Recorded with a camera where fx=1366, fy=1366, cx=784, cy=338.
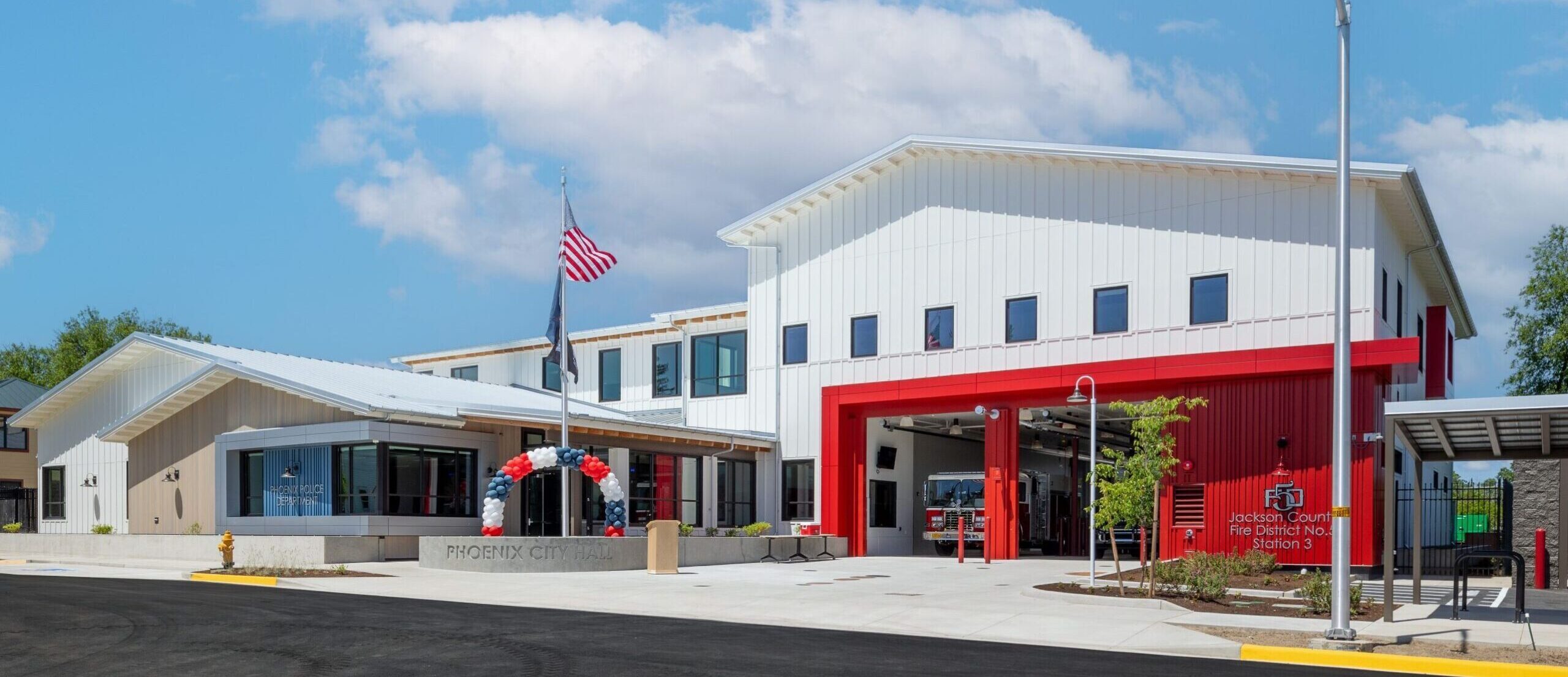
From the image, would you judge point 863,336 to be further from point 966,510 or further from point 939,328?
point 966,510

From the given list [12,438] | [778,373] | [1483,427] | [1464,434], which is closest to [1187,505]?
[1464,434]

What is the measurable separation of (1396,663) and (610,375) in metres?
34.5

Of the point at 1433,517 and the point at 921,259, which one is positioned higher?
the point at 921,259

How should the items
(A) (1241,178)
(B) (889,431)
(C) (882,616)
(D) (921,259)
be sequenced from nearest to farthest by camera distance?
1. (C) (882,616)
2. (A) (1241,178)
3. (D) (921,259)
4. (B) (889,431)

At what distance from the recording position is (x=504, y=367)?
5047 centimetres

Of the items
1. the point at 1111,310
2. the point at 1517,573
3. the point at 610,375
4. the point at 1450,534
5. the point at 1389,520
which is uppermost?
the point at 1111,310

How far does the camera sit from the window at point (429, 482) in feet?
110

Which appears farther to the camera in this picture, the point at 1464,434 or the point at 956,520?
the point at 956,520

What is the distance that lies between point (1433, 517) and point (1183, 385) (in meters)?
15.2

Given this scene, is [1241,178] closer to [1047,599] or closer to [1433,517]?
[1047,599]

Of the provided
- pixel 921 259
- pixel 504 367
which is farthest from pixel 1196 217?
pixel 504 367

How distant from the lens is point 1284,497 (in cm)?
3048

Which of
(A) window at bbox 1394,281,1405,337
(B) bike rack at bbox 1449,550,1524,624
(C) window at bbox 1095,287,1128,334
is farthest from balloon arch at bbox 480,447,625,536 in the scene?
(A) window at bbox 1394,281,1405,337

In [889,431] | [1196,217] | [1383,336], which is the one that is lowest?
[889,431]
